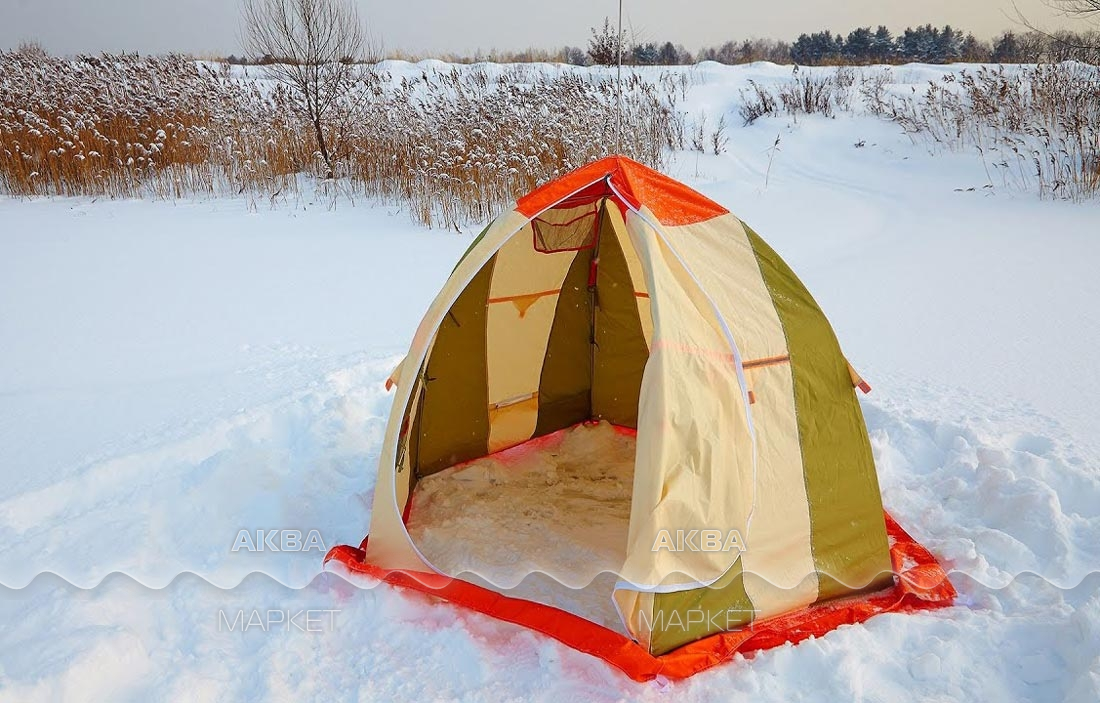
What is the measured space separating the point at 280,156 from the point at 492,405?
6.99 meters

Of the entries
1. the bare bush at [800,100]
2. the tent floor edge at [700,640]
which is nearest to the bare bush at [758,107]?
the bare bush at [800,100]

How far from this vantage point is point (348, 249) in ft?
22.6

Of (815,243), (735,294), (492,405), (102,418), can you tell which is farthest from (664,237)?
(815,243)

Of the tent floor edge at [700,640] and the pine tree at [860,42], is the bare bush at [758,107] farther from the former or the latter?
the pine tree at [860,42]

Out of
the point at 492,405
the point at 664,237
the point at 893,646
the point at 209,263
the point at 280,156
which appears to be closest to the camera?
the point at 893,646

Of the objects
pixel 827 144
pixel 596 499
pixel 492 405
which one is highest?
Answer: pixel 827 144

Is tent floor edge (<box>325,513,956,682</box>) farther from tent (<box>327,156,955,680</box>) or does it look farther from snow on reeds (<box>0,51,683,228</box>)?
snow on reeds (<box>0,51,683,228</box>)

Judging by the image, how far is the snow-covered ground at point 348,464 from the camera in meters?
2.08

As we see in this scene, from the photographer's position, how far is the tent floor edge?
6.82 ft

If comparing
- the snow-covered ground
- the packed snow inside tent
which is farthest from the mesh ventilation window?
the snow-covered ground

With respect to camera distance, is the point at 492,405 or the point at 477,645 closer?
the point at 477,645

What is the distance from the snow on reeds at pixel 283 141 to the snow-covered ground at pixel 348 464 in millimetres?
1256

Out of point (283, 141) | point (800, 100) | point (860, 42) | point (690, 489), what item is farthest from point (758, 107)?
point (860, 42)

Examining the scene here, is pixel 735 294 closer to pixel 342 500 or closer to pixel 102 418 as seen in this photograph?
pixel 342 500
